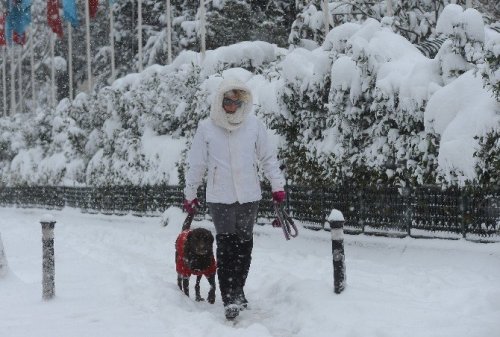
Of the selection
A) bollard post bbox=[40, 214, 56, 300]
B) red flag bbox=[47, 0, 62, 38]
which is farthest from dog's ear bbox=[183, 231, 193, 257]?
red flag bbox=[47, 0, 62, 38]

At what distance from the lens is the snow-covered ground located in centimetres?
475

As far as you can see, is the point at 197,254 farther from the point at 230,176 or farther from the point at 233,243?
the point at 230,176

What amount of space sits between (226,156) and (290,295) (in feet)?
4.87

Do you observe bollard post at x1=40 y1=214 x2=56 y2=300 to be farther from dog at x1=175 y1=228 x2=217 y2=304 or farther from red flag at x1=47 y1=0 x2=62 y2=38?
red flag at x1=47 y1=0 x2=62 y2=38

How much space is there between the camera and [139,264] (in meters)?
8.57

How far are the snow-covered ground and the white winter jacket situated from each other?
3.58 ft

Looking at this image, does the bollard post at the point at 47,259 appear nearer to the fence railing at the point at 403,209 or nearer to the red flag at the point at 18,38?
the fence railing at the point at 403,209

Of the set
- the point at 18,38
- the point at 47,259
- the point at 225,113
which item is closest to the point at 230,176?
the point at 225,113

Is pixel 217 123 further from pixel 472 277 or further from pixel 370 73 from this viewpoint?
pixel 370 73

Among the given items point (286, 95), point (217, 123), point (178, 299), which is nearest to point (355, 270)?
point (178, 299)

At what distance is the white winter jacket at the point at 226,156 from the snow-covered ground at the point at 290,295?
109 centimetres

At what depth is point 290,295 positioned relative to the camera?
5.84 m

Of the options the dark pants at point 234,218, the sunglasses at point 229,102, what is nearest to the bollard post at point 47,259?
the dark pants at point 234,218

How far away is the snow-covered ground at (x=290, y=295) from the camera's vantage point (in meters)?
4.75
